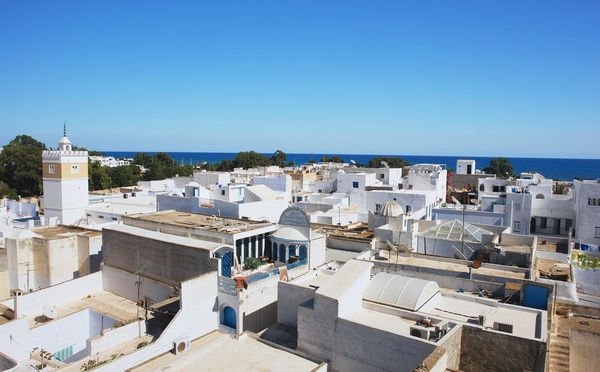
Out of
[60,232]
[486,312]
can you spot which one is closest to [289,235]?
[486,312]

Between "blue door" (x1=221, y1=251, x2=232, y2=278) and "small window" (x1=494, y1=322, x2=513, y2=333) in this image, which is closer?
"small window" (x1=494, y1=322, x2=513, y2=333)

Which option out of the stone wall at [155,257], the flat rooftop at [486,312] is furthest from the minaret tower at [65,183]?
the flat rooftop at [486,312]

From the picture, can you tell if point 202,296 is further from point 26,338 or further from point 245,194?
point 245,194

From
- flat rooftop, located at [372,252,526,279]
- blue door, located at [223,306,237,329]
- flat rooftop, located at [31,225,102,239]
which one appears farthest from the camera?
flat rooftop, located at [31,225,102,239]

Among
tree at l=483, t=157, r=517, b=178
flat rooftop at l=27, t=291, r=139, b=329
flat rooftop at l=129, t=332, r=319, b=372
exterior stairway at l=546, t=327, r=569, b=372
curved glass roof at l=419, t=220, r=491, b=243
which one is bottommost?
flat rooftop at l=27, t=291, r=139, b=329

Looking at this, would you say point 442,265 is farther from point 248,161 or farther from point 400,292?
point 248,161

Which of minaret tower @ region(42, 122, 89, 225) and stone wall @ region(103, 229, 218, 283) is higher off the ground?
minaret tower @ region(42, 122, 89, 225)

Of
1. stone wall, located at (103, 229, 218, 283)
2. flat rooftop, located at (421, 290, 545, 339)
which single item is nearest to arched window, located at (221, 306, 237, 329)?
stone wall, located at (103, 229, 218, 283)

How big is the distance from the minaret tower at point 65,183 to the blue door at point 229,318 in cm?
2371

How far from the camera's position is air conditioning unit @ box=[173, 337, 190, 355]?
563 inches

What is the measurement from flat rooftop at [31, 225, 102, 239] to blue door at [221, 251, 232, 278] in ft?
39.9

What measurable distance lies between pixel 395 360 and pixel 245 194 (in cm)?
2153

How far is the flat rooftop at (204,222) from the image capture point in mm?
21906

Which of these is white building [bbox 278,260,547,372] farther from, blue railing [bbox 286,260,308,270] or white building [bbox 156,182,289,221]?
white building [bbox 156,182,289,221]
